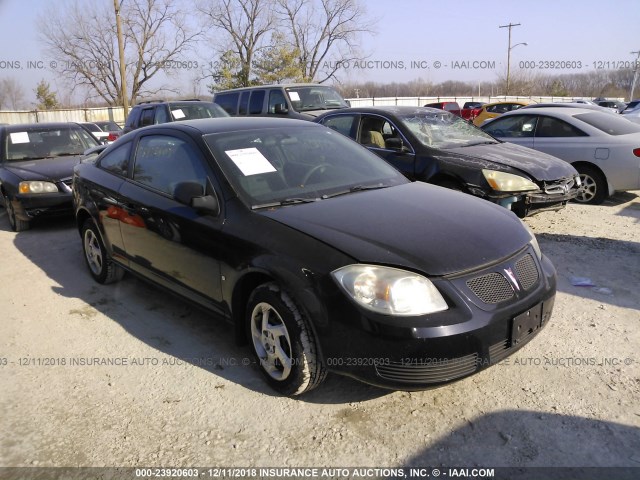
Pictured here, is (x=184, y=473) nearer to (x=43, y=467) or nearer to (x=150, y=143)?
(x=43, y=467)

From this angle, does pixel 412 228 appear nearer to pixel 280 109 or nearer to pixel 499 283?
pixel 499 283

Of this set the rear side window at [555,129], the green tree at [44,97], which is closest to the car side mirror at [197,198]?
the rear side window at [555,129]

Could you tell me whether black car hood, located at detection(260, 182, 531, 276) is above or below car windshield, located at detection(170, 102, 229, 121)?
below

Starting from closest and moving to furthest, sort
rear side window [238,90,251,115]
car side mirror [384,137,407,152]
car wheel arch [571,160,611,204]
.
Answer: car side mirror [384,137,407,152] < car wheel arch [571,160,611,204] < rear side window [238,90,251,115]

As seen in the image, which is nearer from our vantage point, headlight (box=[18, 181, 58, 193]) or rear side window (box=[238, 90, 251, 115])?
headlight (box=[18, 181, 58, 193])

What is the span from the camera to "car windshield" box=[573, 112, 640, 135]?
7.74 metres

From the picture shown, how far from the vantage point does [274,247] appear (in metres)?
2.85

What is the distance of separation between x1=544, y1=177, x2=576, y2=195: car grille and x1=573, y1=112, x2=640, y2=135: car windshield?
2.24 m

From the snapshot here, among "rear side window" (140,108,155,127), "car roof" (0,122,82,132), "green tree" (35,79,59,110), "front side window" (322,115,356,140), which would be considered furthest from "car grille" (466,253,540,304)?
"green tree" (35,79,59,110)

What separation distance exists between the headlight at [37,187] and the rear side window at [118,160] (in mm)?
2641

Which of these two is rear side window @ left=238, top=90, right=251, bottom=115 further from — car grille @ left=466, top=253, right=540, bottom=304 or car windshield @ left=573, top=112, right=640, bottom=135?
car grille @ left=466, top=253, right=540, bottom=304

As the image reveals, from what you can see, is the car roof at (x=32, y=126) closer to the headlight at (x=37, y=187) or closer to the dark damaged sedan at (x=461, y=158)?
the headlight at (x=37, y=187)

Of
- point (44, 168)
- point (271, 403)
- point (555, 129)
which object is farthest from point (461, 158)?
point (44, 168)

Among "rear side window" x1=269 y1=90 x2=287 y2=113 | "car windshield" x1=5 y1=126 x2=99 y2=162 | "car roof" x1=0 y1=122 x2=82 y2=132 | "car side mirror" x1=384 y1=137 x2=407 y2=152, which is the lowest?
"car side mirror" x1=384 y1=137 x2=407 y2=152
